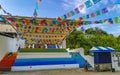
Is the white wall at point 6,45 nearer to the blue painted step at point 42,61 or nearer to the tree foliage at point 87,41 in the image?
the blue painted step at point 42,61

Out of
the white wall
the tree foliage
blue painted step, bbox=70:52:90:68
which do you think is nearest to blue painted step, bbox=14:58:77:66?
blue painted step, bbox=70:52:90:68

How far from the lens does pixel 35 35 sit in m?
19.8

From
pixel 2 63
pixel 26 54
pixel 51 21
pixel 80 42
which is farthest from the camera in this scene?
pixel 80 42

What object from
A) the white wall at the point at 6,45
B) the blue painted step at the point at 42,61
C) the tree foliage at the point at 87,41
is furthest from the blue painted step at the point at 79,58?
the tree foliage at the point at 87,41

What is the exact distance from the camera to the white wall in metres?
18.0

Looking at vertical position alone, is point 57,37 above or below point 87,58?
above

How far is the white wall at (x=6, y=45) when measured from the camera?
18.0 meters

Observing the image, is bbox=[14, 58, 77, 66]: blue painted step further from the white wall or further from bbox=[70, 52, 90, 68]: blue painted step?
the white wall

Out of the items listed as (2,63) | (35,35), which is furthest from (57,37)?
(2,63)

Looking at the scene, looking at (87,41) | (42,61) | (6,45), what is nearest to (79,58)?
(42,61)

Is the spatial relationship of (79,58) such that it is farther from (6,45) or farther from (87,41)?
(87,41)

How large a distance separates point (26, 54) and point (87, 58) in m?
5.85

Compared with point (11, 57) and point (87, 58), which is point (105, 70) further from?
point (11, 57)

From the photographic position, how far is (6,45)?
1898 centimetres
